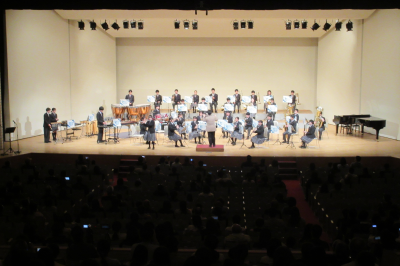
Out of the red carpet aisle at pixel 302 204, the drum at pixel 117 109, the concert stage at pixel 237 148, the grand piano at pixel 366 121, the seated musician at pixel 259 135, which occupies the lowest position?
the red carpet aisle at pixel 302 204

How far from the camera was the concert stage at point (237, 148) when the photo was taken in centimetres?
1247

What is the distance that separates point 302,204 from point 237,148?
15.1ft

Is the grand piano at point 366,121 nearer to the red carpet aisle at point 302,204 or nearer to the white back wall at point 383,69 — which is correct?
the white back wall at point 383,69

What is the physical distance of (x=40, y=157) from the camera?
1216 cm

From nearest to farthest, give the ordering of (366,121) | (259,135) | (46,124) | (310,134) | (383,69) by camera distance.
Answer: (310,134) < (259,135) < (46,124) < (366,121) < (383,69)

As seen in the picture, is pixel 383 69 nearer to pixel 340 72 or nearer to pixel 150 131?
pixel 340 72

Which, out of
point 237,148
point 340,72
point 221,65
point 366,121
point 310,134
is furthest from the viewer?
point 221,65

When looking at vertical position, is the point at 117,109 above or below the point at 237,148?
above

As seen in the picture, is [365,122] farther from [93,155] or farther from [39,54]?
[39,54]

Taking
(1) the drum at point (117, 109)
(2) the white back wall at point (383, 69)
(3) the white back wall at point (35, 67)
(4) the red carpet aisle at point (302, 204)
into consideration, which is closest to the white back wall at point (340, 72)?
(2) the white back wall at point (383, 69)

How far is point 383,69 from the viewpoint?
50.9 ft

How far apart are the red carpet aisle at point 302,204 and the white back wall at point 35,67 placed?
1038cm

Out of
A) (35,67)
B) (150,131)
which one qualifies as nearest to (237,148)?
(150,131)

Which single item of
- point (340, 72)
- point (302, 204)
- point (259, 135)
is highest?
point (340, 72)
